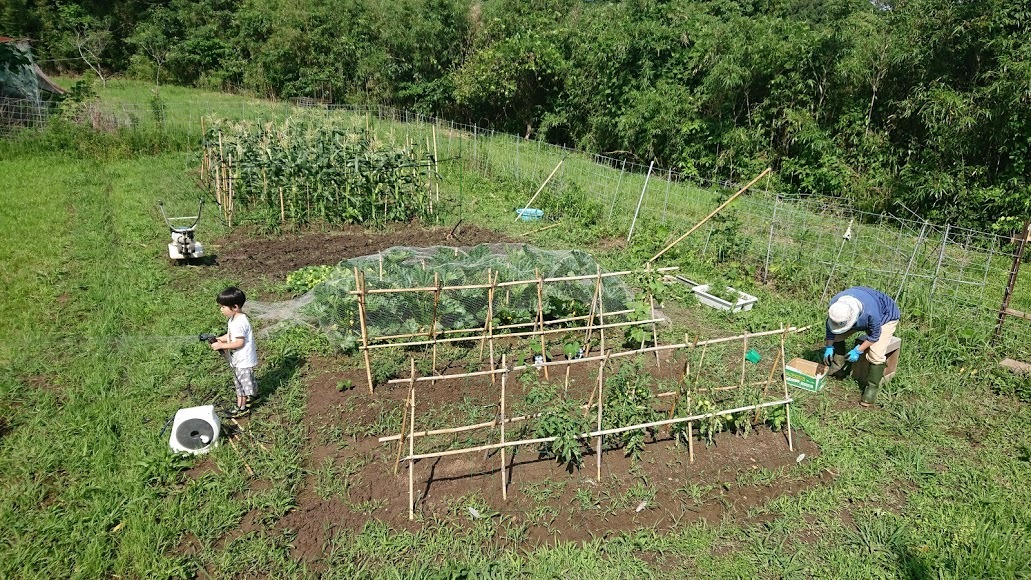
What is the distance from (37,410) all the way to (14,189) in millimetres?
8429

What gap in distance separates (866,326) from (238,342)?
5433 mm

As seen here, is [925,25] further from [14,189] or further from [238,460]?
[14,189]

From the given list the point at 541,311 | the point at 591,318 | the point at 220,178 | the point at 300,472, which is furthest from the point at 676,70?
the point at 300,472

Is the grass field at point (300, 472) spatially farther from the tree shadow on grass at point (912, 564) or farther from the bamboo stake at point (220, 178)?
the bamboo stake at point (220, 178)

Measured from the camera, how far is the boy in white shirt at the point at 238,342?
15.0 ft

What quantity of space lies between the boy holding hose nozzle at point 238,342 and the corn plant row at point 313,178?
218 inches

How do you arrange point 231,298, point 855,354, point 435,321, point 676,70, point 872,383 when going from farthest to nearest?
point 676,70, point 435,321, point 872,383, point 855,354, point 231,298

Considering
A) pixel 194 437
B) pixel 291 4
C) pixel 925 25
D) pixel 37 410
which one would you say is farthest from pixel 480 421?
pixel 291 4

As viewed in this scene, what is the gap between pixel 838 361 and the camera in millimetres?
5855

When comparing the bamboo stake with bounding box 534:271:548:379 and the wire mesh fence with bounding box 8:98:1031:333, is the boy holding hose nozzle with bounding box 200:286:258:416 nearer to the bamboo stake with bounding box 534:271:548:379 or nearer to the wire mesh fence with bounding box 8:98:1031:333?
the bamboo stake with bounding box 534:271:548:379

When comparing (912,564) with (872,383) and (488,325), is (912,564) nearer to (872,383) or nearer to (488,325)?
(872,383)

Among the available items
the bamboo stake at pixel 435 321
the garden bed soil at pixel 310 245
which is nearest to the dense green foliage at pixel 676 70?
the garden bed soil at pixel 310 245

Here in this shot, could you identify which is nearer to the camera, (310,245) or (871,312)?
(871,312)

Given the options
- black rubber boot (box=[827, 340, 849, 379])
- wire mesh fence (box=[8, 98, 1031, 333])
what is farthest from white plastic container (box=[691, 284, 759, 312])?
black rubber boot (box=[827, 340, 849, 379])
